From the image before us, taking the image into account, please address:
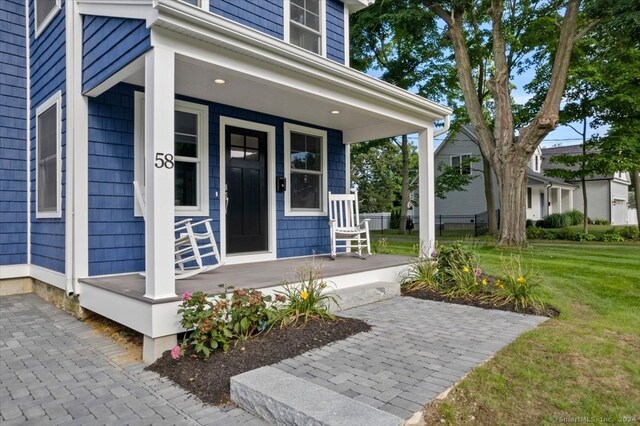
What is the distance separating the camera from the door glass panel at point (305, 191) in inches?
250

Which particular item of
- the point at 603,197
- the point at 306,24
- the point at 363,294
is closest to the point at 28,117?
the point at 306,24

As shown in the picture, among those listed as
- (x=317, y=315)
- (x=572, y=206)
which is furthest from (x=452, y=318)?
(x=572, y=206)

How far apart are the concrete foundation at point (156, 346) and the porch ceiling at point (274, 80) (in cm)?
221

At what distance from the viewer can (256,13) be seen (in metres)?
5.84

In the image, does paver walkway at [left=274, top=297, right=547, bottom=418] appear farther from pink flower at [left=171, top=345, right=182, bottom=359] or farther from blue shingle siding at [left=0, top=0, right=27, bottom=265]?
blue shingle siding at [left=0, top=0, right=27, bottom=265]

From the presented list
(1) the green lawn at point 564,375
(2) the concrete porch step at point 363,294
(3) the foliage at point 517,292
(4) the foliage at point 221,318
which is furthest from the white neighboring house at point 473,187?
(4) the foliage at point 221,318

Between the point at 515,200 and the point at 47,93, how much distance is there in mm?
9122

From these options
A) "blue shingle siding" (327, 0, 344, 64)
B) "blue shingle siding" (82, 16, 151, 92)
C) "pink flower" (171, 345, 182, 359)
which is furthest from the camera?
"blue shingle siding" (327, 0, 344, 64)

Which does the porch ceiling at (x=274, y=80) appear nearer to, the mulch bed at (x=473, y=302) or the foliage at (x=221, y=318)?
the foliage at (x=221, y=318)

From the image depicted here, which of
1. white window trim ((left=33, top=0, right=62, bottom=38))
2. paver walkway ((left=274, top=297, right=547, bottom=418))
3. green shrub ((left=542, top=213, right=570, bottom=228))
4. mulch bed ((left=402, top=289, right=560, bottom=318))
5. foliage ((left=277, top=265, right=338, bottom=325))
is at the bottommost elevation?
paver walkway ((left=274, top=297, right=547, bottom=418))

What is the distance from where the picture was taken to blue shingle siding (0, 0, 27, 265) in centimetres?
522

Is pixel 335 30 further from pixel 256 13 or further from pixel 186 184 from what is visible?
pixel 186 184

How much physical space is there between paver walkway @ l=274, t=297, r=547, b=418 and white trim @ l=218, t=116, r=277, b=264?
1.94m

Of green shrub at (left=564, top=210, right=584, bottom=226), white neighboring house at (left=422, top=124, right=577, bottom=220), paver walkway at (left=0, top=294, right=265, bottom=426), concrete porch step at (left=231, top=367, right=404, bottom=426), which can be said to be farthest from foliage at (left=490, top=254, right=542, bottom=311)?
green shrub at (left=564, top=210, right=584, bottom=226)
